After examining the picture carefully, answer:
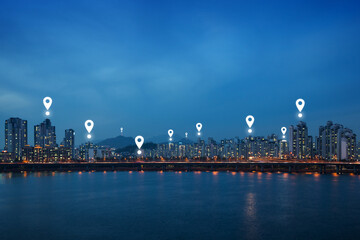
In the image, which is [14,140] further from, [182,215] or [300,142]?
[182,215]

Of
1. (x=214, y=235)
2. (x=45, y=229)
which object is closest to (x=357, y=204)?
(x=214, y=235)

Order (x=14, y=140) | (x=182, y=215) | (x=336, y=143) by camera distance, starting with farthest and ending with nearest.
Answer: (x=14, y=140), (x=336, y=143), (x=182, y=215)

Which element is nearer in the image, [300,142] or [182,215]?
[182,215]

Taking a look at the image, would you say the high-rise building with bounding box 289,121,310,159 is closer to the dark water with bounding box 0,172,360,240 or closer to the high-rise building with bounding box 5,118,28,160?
the dark water with bounding box 0,172,360,240

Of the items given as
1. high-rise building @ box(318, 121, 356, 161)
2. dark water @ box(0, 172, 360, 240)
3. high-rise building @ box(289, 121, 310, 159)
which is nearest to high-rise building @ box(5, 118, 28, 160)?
dark water @ box(0, 172, 360, 240)

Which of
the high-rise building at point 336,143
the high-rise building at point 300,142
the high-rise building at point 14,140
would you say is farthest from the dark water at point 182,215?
the high-rise building at point 14,140

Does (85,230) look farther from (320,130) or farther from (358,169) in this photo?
(320,130)

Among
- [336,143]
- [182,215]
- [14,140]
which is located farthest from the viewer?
[14,140]

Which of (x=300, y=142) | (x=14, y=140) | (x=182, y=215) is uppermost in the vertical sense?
(x=14, y=140)

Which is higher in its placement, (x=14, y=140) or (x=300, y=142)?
(x=14, y=140)

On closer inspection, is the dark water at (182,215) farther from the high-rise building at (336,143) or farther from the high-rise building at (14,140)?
the high-rise building at (14,140)

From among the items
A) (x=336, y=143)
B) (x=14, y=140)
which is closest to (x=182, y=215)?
(x=336, y=143)
